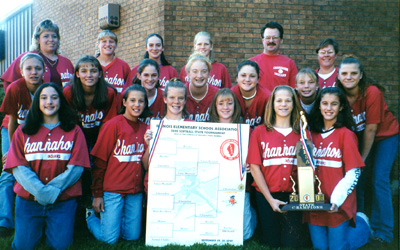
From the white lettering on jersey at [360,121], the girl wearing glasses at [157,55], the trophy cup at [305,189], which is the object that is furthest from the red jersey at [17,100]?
the white lettering on jersey at [360,121]

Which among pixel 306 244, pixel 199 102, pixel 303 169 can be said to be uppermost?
pixel 199 102

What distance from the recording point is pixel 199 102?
442cm

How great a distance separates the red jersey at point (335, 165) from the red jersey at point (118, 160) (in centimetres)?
194

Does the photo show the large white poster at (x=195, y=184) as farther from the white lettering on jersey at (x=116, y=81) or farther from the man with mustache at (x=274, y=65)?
the man with mustache at (x=274, y=65)

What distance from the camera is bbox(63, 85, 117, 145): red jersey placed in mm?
4188

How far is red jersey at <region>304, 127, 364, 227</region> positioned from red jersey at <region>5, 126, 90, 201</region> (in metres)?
2.50

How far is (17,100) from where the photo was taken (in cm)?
399

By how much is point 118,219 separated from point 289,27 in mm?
5407

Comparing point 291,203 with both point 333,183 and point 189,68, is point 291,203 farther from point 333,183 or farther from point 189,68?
point 189,68

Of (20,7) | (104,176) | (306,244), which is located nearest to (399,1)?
(306,244)

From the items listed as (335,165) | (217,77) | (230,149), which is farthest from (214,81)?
(335,165)

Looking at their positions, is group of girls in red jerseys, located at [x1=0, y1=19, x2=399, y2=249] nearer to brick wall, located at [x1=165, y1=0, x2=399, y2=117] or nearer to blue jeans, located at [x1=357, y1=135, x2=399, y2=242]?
blue jeans, located at [x1=357, y1=135, x2=399, y2=242]

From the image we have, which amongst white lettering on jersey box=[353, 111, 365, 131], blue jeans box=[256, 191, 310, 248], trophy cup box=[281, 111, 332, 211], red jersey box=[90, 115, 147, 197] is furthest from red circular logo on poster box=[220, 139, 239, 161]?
white lettering on jersey box=[353, 111, 365, 131]

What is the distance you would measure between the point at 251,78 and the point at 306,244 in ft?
6.56
